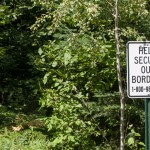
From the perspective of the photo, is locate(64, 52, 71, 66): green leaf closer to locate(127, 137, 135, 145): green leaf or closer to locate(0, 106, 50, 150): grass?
locate(127, 137, 135, 145): green leaf

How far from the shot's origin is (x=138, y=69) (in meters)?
3.76

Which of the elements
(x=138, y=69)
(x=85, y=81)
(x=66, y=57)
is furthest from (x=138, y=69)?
(x=85, y=81)

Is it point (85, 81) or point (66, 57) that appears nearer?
point (66, 57)

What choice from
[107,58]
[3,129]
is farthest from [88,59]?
[3,129]

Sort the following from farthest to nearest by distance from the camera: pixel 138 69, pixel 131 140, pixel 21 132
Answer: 1. pixel 21 132
2. pixel 131 140
3. pixel 138 69

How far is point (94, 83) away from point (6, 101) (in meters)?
5.78

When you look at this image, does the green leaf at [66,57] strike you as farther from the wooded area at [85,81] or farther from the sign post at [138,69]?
the sign post at [138,69]

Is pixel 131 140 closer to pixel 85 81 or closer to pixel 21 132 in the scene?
pixel 85 81

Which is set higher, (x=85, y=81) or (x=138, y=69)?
(x=85, y=81)

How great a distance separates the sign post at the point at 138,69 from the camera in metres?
3.71

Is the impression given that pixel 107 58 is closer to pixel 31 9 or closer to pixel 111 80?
pixel 111 80

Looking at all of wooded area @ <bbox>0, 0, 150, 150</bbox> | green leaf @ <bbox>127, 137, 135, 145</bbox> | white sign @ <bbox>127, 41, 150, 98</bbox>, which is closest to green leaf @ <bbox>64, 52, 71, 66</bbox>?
wooded area @ <bbox>0, 0, 150, 150</bbox>

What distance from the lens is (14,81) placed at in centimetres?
1166

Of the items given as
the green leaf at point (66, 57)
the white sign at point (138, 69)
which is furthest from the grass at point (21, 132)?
the white sign at point (138, 69)
